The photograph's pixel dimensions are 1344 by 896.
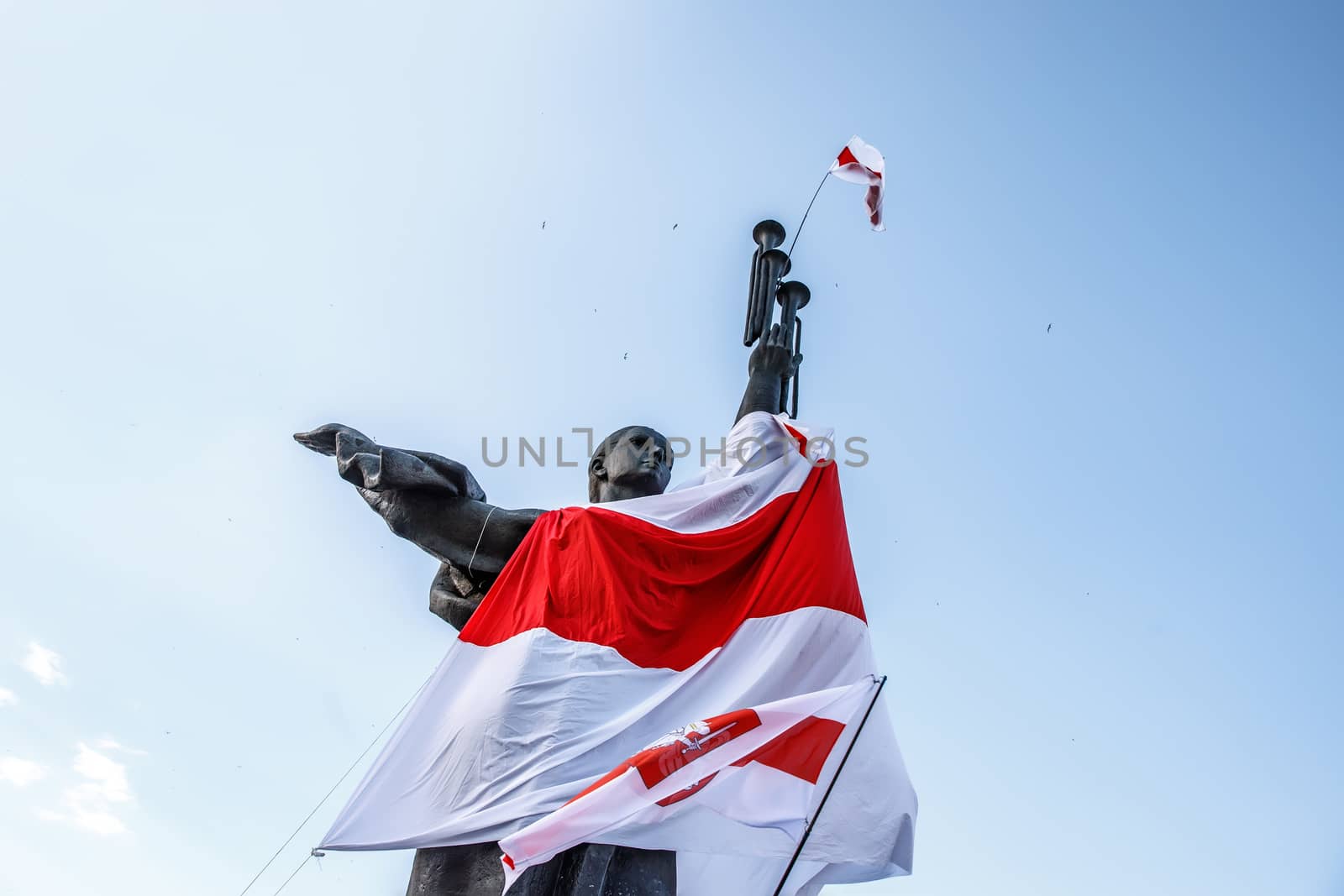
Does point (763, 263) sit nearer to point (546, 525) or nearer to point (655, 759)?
point (546, 525)

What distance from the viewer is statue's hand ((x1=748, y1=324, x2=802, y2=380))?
33.7ft

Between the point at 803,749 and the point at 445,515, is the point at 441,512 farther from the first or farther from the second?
the point at 803,749

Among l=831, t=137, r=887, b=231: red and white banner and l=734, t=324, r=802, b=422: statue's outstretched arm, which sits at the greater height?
l=831, t=137, r=887, b=231: red and white banner

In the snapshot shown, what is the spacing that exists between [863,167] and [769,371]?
2.09m

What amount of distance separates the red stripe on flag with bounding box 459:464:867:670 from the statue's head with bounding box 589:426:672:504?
0.94 meters

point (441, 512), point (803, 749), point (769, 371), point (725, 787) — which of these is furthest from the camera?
point (769, 371)

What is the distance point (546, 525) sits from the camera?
8.97 metres

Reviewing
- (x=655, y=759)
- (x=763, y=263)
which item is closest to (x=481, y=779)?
(x=655, y=759)

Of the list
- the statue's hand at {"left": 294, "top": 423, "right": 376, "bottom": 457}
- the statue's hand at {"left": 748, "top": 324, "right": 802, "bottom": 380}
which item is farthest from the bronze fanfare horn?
the statue's hand at {"left": 294, "top": 423, "right": 376, "bottom": 457}

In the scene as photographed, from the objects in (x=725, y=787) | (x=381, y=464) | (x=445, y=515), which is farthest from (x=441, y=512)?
(x=725, y=787)

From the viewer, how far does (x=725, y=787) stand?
274 inches

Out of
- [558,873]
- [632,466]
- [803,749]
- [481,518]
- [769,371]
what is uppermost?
[769,371]

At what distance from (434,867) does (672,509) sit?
319cm

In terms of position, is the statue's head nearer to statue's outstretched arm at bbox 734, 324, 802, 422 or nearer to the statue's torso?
statue's outstretched arm at bbox 734, 324, 802, 422
